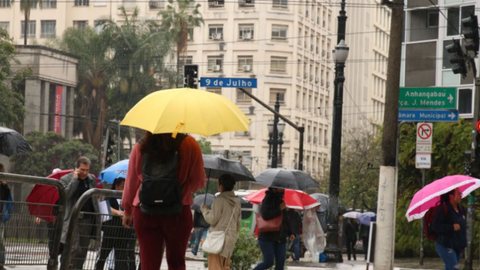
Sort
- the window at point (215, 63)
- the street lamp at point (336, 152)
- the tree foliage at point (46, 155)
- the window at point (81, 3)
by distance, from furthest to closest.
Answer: the window at point (81, 3) < the window at point (215, 63) < the tree foliage at point (46, 155) < the street lamp at point (336, 152)

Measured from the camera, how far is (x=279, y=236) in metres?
17.3

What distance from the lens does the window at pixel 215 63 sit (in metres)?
101

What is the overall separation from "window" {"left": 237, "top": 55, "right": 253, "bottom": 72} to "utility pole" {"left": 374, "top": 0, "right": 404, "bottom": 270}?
8022cm

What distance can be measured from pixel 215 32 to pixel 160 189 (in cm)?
9430

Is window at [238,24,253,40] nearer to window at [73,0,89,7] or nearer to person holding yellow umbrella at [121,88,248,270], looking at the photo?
window at [73,0,89,7]

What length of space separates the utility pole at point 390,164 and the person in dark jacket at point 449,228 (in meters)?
3.96

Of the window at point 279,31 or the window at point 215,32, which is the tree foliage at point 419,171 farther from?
the window at point 215,32

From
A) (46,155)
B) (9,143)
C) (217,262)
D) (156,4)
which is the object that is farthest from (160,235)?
(156,4)

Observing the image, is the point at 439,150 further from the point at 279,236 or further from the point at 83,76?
the point at 83,76

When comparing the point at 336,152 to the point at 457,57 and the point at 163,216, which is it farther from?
the point at 163,216

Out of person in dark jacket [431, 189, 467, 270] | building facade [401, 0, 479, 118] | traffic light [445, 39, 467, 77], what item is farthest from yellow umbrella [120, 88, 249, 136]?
building facade [401, 0, 479, 118]

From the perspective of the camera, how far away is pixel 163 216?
8.99 m

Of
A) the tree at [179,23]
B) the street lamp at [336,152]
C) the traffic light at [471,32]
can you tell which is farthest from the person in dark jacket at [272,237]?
the tree at [179,23]

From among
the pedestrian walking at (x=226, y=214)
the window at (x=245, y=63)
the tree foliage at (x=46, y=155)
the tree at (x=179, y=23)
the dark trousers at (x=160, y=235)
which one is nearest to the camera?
the dark trousers at (x=160, y=235)
